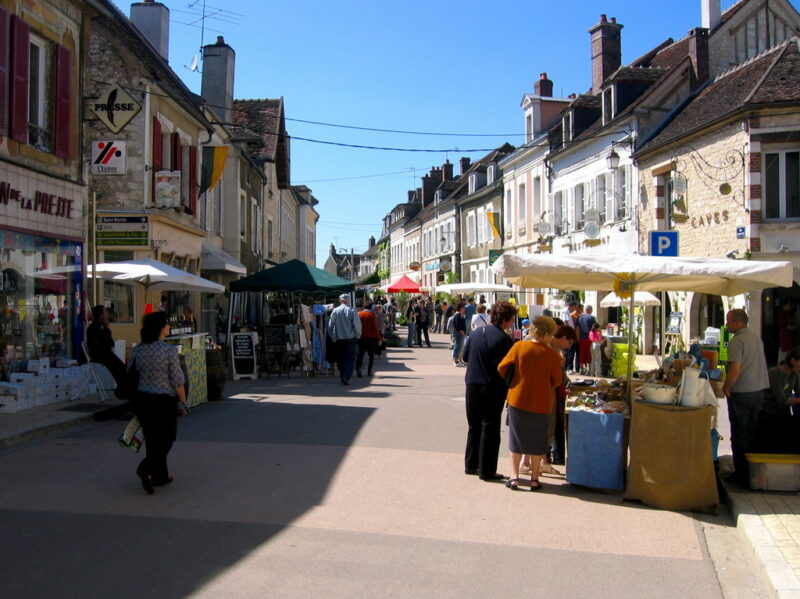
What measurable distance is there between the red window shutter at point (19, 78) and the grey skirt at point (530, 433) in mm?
8778

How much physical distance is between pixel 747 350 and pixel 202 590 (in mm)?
5393

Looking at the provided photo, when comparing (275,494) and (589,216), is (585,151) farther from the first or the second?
(275,494)

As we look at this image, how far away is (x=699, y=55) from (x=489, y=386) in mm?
18815

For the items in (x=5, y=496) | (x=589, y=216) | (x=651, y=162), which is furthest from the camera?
(x=589, y=216)

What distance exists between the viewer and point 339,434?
937 centimetres

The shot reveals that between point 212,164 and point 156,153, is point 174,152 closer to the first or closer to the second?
point 212,164

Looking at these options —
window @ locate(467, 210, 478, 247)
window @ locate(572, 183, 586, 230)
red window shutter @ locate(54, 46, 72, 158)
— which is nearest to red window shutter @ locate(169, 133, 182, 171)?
red window shutter @ locate(54, 46, 72, 158)

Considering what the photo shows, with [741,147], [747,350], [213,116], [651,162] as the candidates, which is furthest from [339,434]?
[213,116]

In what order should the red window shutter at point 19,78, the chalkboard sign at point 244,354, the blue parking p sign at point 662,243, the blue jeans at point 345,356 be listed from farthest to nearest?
the chalkboard sign at point 244,354
the blue jeans at point 345,356
the blue parking p sign at point 662,243
the red window shutter at point 19,78

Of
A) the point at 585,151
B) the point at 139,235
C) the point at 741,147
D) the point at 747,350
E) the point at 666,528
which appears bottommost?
the point at 666,528

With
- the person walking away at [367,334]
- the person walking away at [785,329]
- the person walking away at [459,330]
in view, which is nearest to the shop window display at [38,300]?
the person walking away at [367,334]

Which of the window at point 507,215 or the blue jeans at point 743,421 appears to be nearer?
the blue jeans at point 743,421

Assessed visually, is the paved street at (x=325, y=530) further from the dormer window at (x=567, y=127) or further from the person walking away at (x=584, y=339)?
the dormer window at (x=567, y=127)

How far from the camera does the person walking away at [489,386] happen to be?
7195 millimetres
